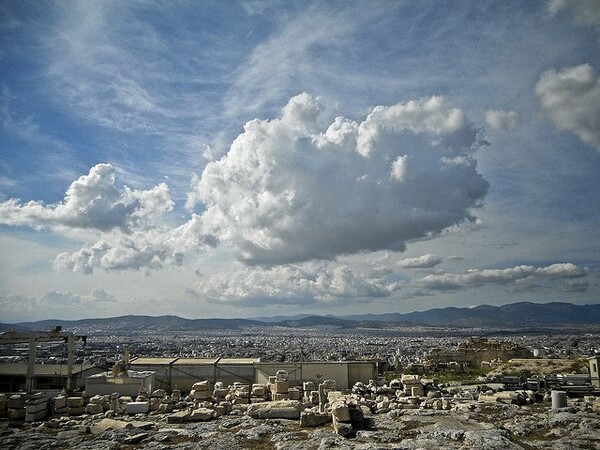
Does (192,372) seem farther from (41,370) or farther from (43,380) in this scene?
(41,370)

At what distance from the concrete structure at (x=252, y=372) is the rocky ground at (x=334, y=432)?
11.2 metres

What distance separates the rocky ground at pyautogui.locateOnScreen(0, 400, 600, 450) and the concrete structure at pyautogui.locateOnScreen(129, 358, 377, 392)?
11.2 meters

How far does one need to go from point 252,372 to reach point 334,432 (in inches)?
647

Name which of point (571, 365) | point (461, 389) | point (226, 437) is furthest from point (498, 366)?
point (226, 437)

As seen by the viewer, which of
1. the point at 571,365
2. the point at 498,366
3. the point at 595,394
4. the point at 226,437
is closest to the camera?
the point at 226,437

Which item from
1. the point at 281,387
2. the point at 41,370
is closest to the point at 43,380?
the point at 41,370

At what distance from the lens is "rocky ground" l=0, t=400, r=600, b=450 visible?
15.9m

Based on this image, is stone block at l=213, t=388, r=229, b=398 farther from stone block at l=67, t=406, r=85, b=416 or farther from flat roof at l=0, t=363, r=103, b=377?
flat roof at l=0, t=363, r=103, b=377

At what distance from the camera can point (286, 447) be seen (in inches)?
621

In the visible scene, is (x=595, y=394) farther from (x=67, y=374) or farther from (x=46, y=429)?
(x=67, y=374)

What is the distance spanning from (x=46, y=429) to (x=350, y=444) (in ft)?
39.2

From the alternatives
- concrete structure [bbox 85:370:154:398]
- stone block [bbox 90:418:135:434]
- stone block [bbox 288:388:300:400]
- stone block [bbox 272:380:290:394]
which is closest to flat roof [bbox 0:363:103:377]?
concrete structure [bbox 85:370:154:398]

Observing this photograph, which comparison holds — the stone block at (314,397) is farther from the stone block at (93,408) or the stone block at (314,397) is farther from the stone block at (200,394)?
the stone block at (93,408)

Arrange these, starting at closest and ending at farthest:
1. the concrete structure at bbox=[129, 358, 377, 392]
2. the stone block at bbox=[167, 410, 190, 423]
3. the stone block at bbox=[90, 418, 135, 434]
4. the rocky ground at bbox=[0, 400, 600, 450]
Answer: the rocky ground at bbox=[0, 400, 600, 450]
the stone block at bbox=[90, 418, 135, 434]
the stone block at bbox=[167, 410, 190, 423]
the concrete structure at bbox=[129, 358, 377, 392]
